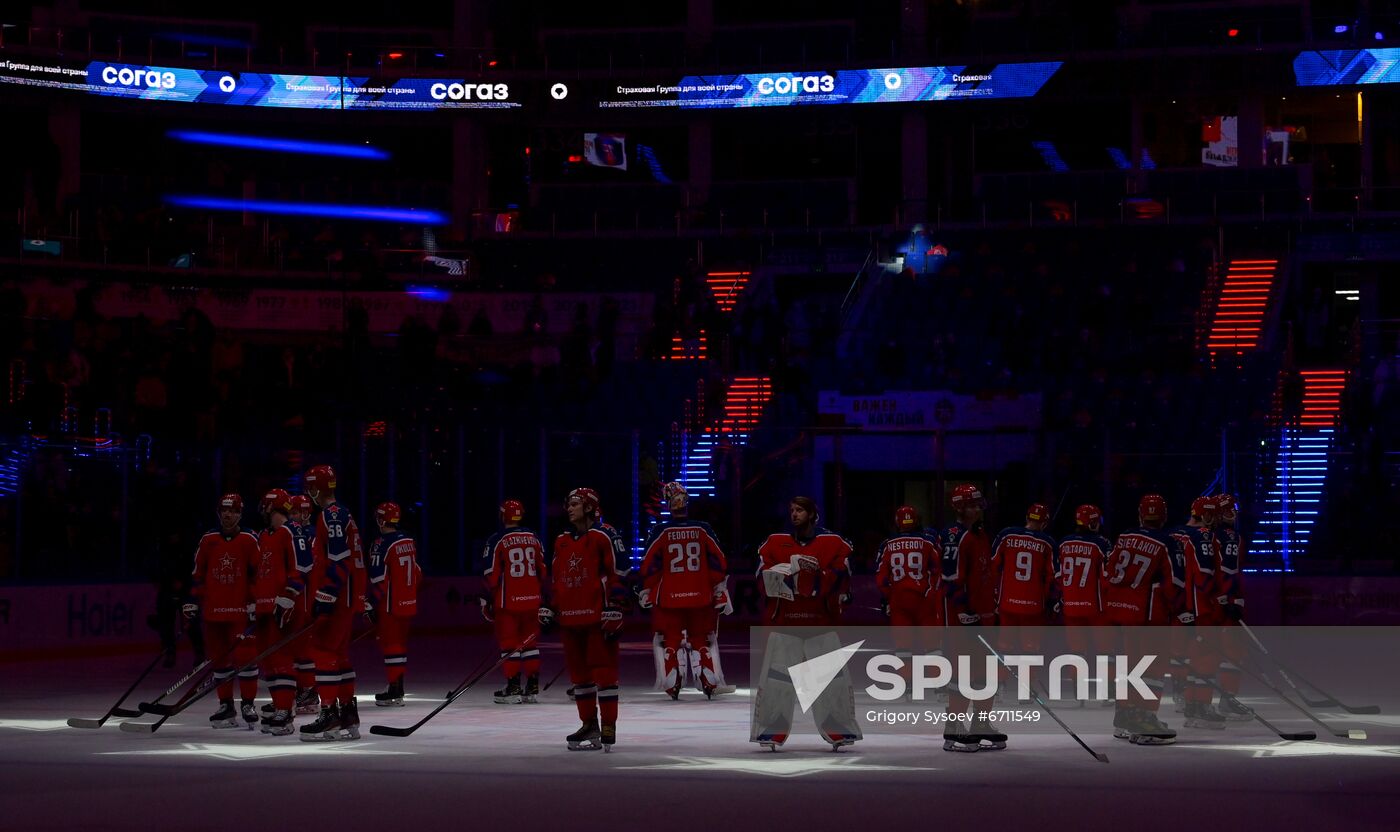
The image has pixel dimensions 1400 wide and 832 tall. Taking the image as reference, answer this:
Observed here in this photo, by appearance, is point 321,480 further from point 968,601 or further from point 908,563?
point 968,601

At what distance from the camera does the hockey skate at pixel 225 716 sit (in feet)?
49.4

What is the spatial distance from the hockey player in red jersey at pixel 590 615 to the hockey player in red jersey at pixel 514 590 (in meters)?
4.30

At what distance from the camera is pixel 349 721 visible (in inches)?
549

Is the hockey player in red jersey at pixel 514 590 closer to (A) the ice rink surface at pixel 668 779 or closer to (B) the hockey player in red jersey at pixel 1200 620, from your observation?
(A) the ice rink surface at pixel 668 779

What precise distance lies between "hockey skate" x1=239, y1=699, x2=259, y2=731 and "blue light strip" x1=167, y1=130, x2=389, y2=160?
30.5 meters

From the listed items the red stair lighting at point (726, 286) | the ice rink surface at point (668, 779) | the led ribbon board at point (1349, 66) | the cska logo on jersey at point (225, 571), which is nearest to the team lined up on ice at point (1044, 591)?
the ice rink surface at point (668, 779)

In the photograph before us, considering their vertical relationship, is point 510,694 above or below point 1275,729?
below

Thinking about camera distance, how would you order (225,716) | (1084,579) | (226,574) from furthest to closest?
(226,574) → (225,716) → (1084,579)

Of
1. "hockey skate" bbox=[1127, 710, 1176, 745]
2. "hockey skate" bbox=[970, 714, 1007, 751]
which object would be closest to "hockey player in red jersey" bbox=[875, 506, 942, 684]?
"hockey skate" bbox=[970, 714, 1007, 751]

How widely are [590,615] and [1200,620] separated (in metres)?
5.56

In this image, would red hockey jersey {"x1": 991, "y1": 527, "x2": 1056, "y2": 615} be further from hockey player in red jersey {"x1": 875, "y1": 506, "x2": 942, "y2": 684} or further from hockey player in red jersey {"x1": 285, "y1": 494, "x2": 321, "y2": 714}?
hockey player in red jersey {"x1": 285, "y1": 494, "x2": 321, "y2": 714}

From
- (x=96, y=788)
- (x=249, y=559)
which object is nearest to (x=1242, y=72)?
(x=249, y=559)

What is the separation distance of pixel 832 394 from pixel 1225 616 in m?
16.6

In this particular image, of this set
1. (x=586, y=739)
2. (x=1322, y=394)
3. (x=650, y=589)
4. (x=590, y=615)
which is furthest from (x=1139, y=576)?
(x=1322, y=394)
